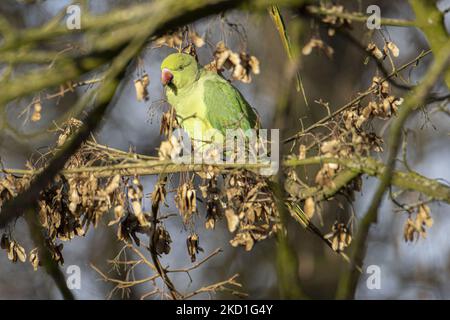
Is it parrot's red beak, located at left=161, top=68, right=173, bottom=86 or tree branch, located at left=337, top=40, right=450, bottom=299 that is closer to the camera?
tree branch, located at left=337, top=40, right=450, bottom=299

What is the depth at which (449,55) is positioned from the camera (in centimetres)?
327

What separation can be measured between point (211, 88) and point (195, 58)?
448mm

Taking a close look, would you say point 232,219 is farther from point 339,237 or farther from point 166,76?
point 166,76

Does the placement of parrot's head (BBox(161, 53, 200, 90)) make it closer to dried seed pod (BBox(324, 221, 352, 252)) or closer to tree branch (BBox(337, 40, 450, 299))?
dried seed pod (BBox(324, 221, 352, 252))

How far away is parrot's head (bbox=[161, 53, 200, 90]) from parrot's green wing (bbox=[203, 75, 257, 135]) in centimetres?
15

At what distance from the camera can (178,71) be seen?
5977 millimetres

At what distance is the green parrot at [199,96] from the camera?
5824 mm

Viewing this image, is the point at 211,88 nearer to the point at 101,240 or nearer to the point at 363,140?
the point at 363,140

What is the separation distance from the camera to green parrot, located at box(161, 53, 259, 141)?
5824mm

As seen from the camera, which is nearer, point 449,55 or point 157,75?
point 449,55

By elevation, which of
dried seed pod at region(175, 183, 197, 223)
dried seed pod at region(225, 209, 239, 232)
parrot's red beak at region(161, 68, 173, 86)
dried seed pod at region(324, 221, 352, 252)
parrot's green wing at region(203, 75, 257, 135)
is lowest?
dried seed pod at region(324, 221, 352, 252)

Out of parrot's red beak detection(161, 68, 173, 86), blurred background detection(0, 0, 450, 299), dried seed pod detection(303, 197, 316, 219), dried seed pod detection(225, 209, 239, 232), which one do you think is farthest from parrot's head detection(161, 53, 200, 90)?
blurred background detection(0, 0, 450, 299)

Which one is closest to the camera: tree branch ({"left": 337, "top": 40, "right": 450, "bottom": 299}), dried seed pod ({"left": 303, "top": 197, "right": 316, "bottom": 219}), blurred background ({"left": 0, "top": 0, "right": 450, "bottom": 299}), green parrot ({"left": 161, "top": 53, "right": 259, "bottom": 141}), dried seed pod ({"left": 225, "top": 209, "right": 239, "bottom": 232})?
tree branch ({"left": 337, "top": 40, "right": 450, "bottom": 299})
